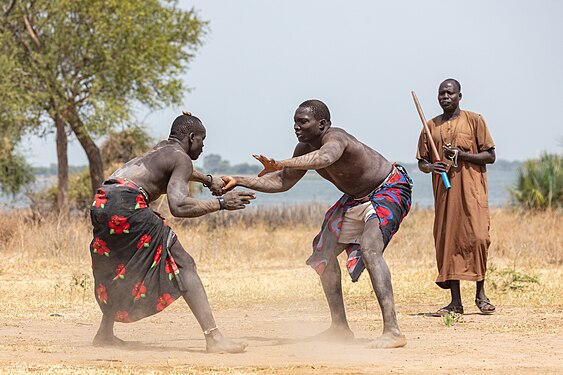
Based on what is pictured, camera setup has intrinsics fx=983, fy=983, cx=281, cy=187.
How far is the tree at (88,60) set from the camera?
2409 centimetres

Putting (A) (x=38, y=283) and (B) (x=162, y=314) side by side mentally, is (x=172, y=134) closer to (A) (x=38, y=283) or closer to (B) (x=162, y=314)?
(B) (x=162, y=314)

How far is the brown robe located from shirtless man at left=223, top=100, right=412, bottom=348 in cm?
147

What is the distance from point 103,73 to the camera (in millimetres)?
24562

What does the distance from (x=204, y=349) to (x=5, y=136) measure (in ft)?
62.4

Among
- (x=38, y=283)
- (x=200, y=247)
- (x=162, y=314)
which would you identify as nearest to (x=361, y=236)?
(x=162, y=314)

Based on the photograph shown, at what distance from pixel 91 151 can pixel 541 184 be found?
37.0 ft

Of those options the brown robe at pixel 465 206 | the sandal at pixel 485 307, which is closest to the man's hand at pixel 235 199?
the brown robe at pixel 465 206

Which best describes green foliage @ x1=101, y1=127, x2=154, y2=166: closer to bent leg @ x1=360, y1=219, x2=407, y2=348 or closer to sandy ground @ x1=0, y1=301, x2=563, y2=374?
sandy ground @ x1=0, y1=301, x2=563, y2=374

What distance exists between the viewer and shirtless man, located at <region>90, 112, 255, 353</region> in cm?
719

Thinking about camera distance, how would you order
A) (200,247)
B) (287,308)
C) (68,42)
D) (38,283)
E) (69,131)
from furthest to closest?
(69,131), (68,42), (200,247), (38,283), (287,308)

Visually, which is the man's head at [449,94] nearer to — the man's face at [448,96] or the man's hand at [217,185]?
the man's face at [448,96]

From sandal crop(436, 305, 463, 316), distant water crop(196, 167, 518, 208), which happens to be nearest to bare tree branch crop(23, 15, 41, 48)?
distant water crop(196, 167, 518, 208)

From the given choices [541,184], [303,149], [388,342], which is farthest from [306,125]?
[541,184]

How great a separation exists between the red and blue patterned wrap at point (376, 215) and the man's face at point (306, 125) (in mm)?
657
